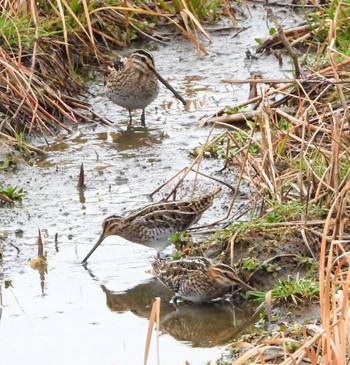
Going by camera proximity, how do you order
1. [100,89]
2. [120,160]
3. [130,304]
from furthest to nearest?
[100,89] < [120,160] < [130,304]

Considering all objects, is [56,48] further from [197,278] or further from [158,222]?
[197,278]

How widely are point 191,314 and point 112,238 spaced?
1561mm

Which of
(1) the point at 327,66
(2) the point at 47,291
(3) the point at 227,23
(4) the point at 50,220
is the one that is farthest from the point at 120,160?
(3) the point at 227,23

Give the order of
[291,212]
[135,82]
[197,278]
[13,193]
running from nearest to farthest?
[197,278]
[291,212]
[13,193]
[135,82]

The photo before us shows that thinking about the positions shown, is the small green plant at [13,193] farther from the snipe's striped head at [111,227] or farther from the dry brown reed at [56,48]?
the snipe's striped head at [111,227]

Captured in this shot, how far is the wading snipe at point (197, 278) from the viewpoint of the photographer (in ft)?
22.5

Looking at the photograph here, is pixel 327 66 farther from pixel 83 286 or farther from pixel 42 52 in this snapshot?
pixel 83 286

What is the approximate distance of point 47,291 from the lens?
7.19m

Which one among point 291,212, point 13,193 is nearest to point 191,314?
point 291,212

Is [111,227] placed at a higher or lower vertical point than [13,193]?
higher

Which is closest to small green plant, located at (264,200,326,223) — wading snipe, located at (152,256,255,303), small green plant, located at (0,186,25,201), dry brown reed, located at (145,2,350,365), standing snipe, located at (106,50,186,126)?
dry brown reed, located at (145,2,350,365)

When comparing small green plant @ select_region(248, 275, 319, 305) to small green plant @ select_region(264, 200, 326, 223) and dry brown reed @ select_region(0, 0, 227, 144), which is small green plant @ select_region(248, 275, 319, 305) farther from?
dry brown reed @ select_region(0, 0, 227, 144)

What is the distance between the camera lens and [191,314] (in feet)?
22.9

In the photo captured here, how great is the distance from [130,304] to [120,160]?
8.76 feet
